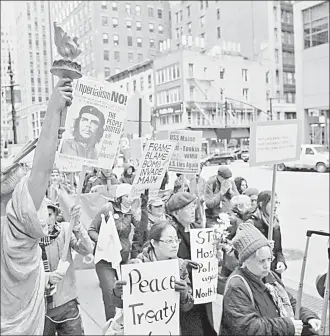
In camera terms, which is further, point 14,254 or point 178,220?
point 178,220

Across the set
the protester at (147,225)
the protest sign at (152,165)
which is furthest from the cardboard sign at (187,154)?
the protest sign at (152,165)

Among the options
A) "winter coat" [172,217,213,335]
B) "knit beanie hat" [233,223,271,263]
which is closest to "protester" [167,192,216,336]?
"winter coat" [172,217,213,335]

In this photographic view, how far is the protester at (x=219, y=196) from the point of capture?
7.29 metres

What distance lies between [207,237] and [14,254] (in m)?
2.53

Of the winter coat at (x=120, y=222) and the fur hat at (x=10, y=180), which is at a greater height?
the fur hat at (x=10, y=180)

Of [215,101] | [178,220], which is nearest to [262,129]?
[178,220]

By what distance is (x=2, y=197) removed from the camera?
6.14 ft

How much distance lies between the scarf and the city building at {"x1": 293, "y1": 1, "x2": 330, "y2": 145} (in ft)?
147

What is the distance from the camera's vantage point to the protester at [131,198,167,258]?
5.53m

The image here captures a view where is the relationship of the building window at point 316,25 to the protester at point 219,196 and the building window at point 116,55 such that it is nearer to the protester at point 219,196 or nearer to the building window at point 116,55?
the protester at point 219,196

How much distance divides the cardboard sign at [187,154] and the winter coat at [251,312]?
364cm

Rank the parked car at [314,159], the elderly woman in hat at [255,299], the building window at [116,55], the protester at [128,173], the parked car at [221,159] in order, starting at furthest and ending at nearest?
the building window at [116,55] < the parked car at [221,159] < the parked car at [314,159] < the protester at [128,173] < the elderly woman in hat at [255,299]

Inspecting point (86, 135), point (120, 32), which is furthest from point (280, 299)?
point (120, 32)

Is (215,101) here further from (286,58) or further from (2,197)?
(2,197)
